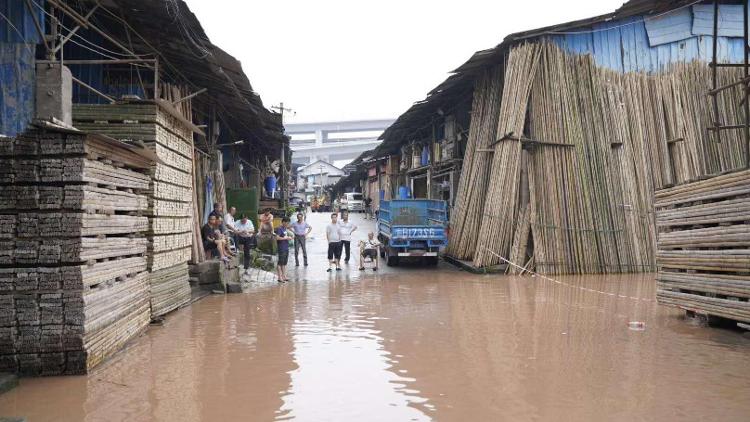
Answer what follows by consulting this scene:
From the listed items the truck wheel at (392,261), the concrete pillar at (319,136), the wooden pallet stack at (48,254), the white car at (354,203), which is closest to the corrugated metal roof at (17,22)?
the wooden pallet stack at (48,254)

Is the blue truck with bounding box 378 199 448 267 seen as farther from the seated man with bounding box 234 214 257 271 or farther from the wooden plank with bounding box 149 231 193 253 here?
the wooden plank with bounding box 149 231 193 253

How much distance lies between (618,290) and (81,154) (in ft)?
33.0

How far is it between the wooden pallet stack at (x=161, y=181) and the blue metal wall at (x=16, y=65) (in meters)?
0.63

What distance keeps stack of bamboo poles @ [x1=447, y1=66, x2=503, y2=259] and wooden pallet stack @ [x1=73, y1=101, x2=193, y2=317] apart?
31.3ft

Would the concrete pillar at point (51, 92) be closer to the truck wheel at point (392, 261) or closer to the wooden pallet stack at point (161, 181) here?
the wooden pallet stack at point (161, 181)

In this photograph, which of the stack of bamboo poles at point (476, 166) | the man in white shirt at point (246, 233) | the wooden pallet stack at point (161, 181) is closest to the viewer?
the wooden pallet stack at point (161, 181)

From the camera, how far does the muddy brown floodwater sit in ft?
15.2

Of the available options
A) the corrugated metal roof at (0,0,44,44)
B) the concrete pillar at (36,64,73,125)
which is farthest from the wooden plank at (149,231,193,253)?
the corrugated metal roof at (0,0,44,44)

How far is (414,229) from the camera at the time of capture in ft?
55.0

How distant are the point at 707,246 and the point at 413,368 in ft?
14.8

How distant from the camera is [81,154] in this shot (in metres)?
5.52

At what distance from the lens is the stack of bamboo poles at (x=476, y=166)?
1723cm

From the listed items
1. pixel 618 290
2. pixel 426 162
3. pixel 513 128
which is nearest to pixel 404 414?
pixel 618 290

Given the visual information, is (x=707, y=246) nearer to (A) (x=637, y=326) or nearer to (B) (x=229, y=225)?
(A) (x=637, y=326)
